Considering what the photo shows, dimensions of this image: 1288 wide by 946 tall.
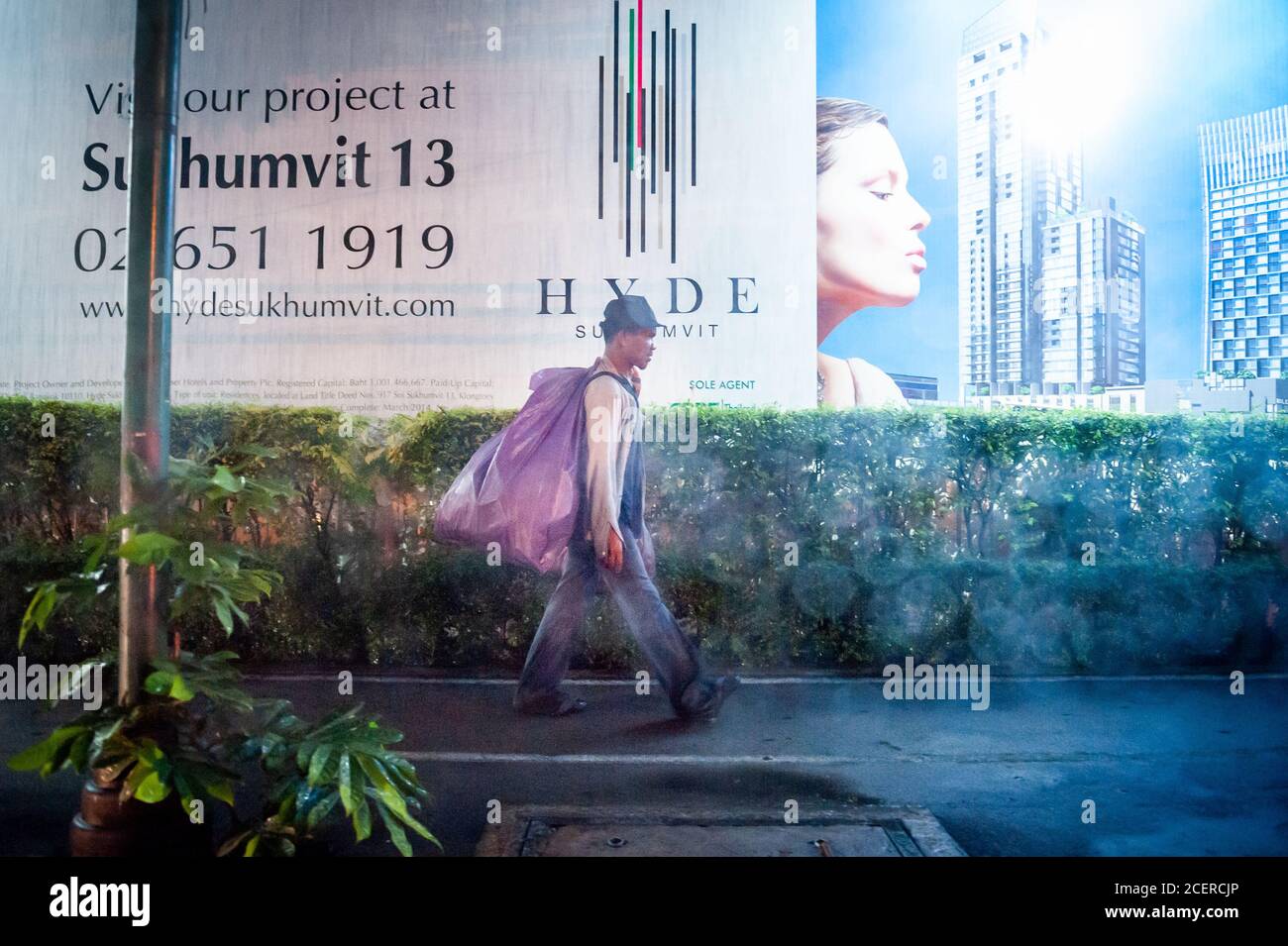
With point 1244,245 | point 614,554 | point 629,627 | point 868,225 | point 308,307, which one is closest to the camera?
point 614,554

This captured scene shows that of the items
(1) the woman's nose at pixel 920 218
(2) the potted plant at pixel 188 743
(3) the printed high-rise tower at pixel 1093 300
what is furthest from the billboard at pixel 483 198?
(2) the potted plant at pixel 188 743

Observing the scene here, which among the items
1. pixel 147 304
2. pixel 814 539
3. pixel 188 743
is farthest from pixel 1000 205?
pixel 188 743

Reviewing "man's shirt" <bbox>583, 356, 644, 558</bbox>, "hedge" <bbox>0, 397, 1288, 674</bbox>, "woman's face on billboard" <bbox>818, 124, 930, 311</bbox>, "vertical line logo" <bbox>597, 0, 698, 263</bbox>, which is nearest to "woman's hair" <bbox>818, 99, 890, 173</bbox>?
"woman's face on billboard" <bbox>818, 124, 930, 311</bbox>

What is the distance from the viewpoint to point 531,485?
620 cm

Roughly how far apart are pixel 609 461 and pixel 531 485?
1.80ft

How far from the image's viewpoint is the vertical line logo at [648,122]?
631cm

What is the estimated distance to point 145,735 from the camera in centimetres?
345

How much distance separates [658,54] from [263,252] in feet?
9.27

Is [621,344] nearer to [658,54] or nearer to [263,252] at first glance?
[658,54]

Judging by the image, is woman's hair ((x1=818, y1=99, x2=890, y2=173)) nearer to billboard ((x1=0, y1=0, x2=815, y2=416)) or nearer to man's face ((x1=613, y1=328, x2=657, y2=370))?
billboard ((x1=0, y1=0, x2=815, y2=416))

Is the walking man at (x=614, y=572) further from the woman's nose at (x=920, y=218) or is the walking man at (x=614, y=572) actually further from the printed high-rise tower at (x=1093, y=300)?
the printed high-rise tower at (x=1093, y=300)

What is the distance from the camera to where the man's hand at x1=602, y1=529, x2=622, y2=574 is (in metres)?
5.91

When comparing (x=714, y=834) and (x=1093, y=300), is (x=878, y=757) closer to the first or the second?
(x=714, y=834)
